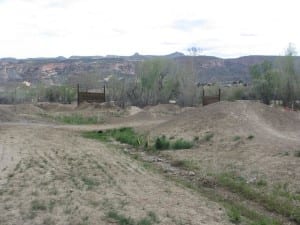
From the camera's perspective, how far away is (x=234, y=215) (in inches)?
443

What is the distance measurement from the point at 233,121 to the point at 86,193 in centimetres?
1577

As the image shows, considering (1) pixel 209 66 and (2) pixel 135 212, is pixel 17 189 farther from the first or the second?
(1) pixel 209 66

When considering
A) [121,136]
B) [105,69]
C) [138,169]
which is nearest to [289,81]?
[121,136]

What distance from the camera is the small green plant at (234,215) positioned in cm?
1082

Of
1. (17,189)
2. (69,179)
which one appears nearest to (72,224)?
(17,189)

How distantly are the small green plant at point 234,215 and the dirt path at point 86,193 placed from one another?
6.6 inches

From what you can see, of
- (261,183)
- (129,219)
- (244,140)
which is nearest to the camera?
(129,219)

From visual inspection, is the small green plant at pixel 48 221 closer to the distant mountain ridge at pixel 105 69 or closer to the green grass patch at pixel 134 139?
the green grass patch at pixel 134 139

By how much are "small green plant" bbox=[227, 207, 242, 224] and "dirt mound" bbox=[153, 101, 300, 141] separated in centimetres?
1208

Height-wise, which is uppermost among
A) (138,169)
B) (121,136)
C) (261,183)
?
(261,183)

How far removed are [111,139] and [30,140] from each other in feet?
19.7

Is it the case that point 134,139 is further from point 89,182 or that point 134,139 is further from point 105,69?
point 105,69

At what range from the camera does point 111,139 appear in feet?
99.0

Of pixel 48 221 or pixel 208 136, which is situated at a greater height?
pixel 48 221
